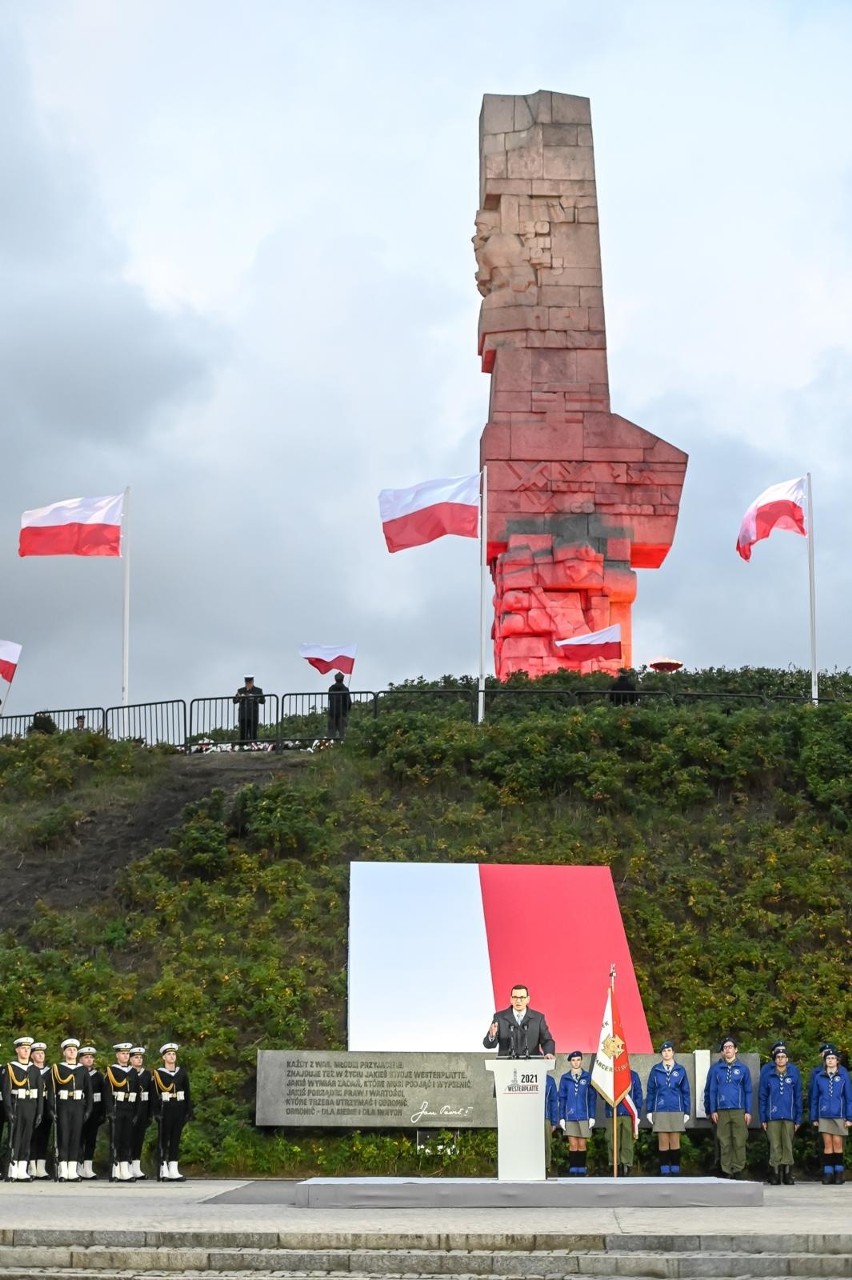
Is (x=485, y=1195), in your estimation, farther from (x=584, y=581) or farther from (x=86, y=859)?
(x=584, y=581)

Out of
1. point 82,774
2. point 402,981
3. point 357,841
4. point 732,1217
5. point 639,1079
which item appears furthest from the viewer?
point 82,774

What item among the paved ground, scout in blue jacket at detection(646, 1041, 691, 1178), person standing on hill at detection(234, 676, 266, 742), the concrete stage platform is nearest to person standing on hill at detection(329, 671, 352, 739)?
person standing on hill at detection(234, 676, 266, 742)

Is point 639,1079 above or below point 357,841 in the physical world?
below

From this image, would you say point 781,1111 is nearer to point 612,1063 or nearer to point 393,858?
point 612,1063

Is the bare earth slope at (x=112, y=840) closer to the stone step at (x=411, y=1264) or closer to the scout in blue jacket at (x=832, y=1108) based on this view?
the scout in blue jacket at (x=832, y=1108)

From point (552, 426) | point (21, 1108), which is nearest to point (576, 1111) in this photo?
point (21, 1108)

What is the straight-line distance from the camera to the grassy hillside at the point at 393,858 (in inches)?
674

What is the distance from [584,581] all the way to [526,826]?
8468 mm

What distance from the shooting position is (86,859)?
20734 mm

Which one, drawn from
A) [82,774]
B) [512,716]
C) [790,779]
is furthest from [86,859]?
[790,779]

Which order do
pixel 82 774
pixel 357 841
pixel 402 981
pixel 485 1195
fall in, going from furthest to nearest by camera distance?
pixel 82 774, pixel 357 841, pixel 402 981, pixel 485 1195

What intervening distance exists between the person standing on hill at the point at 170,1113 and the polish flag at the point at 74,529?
35.3 feet

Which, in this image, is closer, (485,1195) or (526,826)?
(485,1195)

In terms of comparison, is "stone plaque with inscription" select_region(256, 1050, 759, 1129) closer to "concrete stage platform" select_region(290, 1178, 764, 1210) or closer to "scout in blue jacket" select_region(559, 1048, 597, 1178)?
"scout in blue jacket" select_region(559, 1048, 597, 1178)
